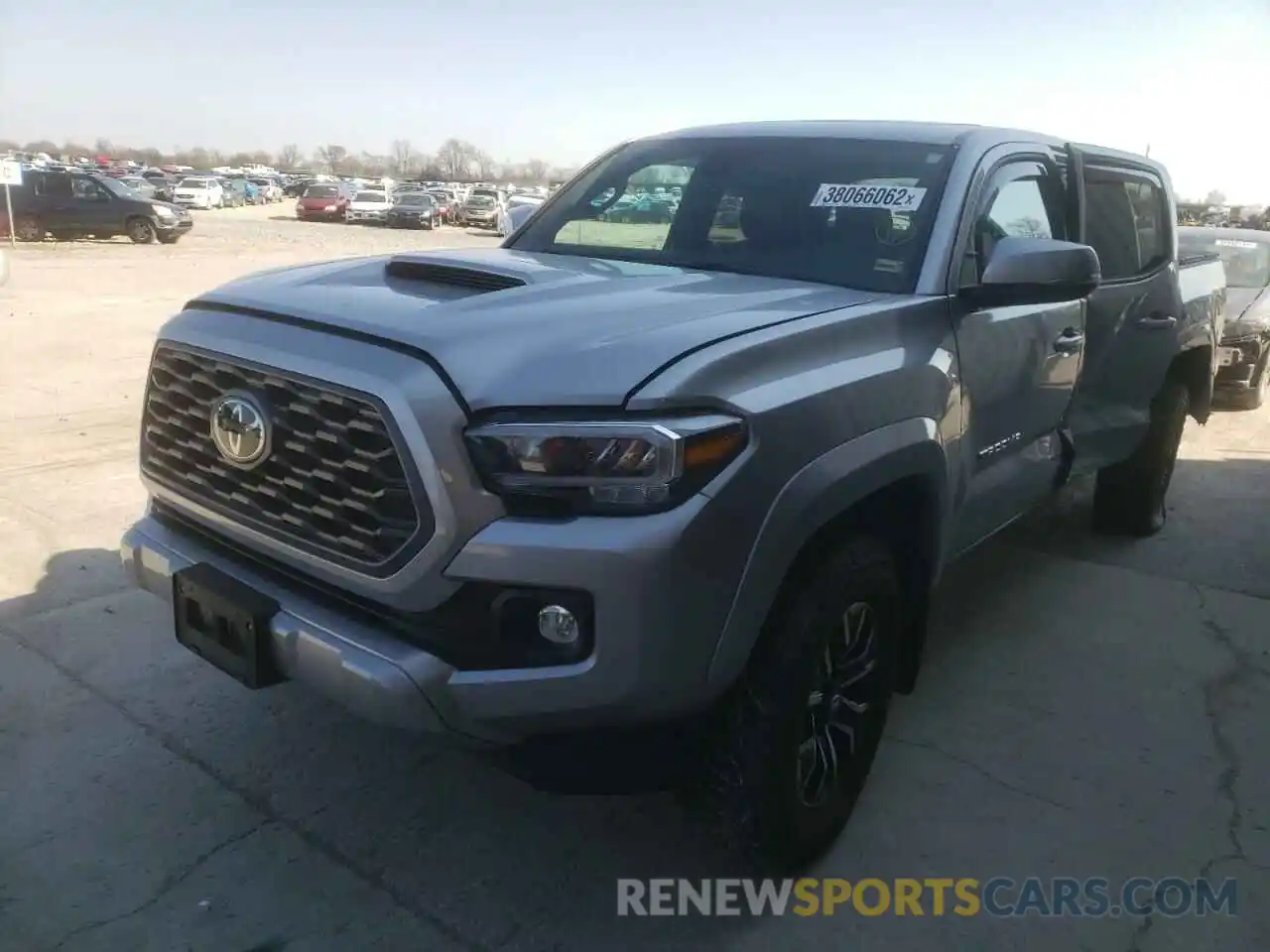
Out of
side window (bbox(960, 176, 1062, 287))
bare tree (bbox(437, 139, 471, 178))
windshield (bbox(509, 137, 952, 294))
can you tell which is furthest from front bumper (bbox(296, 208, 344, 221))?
bare tree (bbox(437, 139, 471, 178))

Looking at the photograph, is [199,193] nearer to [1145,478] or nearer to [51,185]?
[51,185]

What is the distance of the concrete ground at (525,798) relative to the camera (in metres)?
2.55

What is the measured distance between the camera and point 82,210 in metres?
23.6

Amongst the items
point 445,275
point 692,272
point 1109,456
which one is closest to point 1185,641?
point 1109,456

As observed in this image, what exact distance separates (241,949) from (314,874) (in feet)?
0.94

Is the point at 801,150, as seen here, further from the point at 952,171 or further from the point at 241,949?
the point at 241,949

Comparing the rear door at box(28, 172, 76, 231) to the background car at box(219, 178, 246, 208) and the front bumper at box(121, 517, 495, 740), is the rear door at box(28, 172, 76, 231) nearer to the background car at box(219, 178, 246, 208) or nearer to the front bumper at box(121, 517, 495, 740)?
the front bumper at box(121, 517, 495, 740)

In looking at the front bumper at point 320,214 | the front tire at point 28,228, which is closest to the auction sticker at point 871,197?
the front tire at point 28,228

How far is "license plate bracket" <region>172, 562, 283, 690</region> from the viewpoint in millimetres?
2334

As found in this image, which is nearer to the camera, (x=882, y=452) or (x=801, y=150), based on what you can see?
(x=882, y=452)

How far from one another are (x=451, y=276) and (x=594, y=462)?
1002 millimetres

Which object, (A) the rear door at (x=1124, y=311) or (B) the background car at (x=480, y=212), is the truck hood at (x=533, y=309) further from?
(B) the background car at (x=480, y=212)

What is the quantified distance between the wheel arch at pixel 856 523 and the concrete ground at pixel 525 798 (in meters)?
0.67

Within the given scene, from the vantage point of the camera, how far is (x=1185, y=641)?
4371mm
